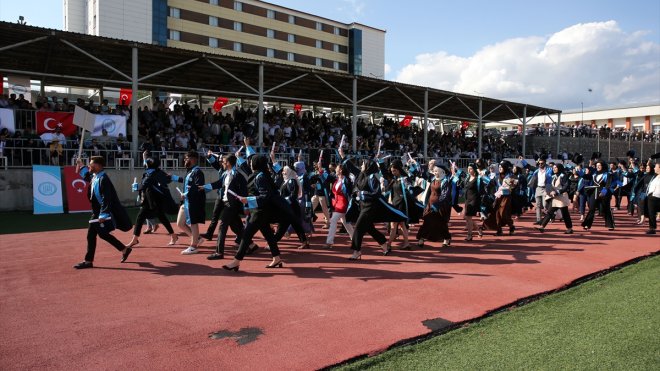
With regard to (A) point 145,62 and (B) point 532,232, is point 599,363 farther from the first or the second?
(A) point 145,62

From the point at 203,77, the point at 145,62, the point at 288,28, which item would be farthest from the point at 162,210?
the point at 288,28

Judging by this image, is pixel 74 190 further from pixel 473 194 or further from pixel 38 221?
pixel 473 194

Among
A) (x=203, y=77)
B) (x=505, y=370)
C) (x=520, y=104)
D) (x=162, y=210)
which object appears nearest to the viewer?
(x=505, y=370)

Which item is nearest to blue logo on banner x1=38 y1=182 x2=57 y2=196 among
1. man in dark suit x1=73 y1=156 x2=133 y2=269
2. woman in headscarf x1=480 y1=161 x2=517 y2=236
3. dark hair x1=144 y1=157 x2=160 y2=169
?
dark hair x1=144 y1=157 x2=160 y2=169

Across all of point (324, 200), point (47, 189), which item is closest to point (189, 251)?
point (324, 200)

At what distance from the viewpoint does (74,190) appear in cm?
1428

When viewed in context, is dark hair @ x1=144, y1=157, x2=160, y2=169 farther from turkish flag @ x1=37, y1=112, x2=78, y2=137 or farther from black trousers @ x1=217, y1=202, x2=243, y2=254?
turkish flag @ x1=37, y1=112, x2=78, y2=137

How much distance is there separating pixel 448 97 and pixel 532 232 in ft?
52.8

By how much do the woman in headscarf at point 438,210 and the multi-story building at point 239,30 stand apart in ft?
129

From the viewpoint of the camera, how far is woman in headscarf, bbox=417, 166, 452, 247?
9367 millimetres

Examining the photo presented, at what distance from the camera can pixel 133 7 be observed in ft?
139

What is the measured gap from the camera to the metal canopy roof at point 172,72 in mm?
15531

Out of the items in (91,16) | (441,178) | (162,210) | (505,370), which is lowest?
(505,370)

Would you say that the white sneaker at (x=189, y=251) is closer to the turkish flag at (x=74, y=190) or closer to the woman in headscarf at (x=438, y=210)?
the woman in headscarf at (x=438, y=210)
